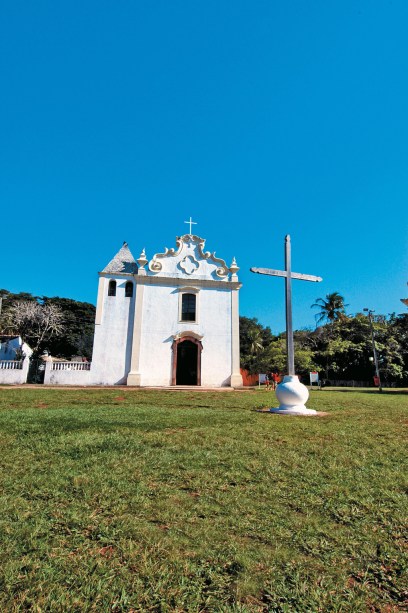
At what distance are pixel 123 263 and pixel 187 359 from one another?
6755mm

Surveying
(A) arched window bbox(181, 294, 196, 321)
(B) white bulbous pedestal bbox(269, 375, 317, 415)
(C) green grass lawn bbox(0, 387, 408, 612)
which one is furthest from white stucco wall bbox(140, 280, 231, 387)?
(C) green grass lawn bbox(0, 387, 408, 612)

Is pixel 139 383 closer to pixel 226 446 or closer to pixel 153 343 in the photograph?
pixel 153 343

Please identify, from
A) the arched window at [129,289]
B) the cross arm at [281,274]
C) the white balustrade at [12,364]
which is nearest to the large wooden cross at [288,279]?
the cross arm at [281,274]

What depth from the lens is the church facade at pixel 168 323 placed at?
18.6m

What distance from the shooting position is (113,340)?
61.7 ft

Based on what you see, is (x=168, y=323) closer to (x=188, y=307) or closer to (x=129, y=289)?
(x=188, y=307)

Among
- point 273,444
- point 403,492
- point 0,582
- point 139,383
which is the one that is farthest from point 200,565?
point 139,383

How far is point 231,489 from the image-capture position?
2.96 metres

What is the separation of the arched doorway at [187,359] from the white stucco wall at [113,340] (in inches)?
106

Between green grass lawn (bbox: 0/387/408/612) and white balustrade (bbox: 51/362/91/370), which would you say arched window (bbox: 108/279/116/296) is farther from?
green grass lawn (bbox: 0/387/408/612)

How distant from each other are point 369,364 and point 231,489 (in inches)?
1315

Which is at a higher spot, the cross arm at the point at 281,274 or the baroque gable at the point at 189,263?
the baroque gable at the point at 189,263

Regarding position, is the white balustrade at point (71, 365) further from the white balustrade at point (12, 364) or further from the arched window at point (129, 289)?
the arched window at point (129, 289)

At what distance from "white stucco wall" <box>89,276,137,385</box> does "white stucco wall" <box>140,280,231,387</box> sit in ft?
2.83
